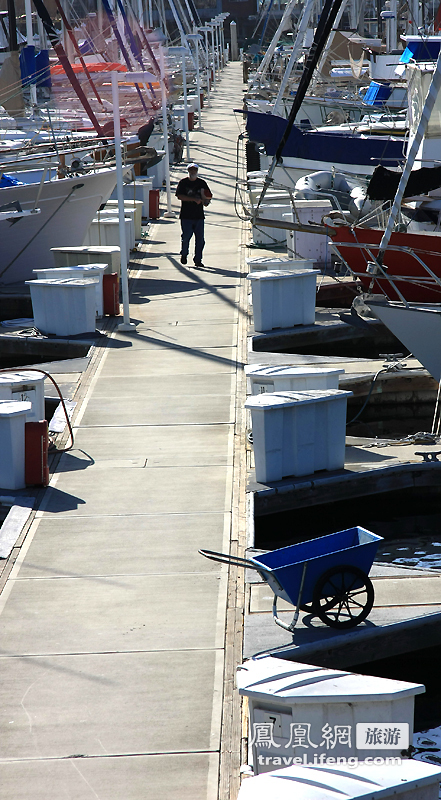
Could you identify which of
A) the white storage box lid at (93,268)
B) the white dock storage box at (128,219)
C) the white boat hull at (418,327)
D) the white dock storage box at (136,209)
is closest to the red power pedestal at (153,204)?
the white dock storage box at (136,209)

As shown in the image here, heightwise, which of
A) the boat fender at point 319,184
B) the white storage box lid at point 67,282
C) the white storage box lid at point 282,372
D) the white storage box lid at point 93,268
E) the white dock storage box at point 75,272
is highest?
the boat fender at point 319,184

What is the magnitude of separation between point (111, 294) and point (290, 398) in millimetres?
7373

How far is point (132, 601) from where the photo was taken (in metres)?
7.23

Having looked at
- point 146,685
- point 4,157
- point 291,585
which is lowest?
point 146,685

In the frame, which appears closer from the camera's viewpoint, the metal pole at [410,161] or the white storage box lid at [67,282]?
the metal pole at [410,161]

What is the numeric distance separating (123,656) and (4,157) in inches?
693

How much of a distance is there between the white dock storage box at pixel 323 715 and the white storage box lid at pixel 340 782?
439 millimetres

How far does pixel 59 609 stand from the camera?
23.4 feet

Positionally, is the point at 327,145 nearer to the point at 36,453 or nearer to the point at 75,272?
the point at 75,272

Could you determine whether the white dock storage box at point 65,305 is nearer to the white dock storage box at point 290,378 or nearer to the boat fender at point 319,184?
the white dock storage box at point 290,378

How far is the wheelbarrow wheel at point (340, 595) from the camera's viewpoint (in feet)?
21.2

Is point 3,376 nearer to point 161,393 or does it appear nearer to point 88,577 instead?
point 161,393

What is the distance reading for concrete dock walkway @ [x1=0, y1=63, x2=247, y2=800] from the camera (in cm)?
548

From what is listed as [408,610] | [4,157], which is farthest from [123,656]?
[4,157]
